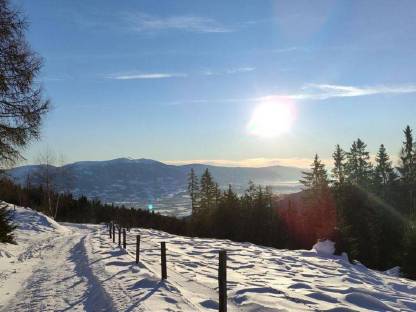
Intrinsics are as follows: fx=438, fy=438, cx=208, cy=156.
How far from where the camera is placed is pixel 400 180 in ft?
255

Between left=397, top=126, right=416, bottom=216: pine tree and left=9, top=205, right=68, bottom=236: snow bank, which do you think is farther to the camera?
left=397, top=126, right=416, bottom=216: pine tree

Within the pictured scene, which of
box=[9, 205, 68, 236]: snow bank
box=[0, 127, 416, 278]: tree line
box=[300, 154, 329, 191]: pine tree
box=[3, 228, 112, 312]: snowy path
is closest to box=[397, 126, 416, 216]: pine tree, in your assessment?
box=[0, 127, 416, 278]: tree line

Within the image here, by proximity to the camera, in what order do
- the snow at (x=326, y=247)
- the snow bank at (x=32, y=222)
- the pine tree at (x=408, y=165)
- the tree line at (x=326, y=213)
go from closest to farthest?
the snow at (x=326, y=247) < the snow bank at (x=32, y=222) < the tree line at (x=326, y=213) < the pine tree at (x=408, y=165)

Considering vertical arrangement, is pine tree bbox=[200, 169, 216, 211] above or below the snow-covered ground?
above

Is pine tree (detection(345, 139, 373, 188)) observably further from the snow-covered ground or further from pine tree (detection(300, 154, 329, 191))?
the snow-covered ground

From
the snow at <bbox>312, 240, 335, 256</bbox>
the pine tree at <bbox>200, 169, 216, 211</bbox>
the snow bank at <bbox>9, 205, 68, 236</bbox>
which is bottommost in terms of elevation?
the snow at <bbox>312, 240, 335, 256</bbox>

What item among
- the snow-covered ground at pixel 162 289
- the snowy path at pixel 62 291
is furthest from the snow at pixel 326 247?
the snowy path at pixel 62 291

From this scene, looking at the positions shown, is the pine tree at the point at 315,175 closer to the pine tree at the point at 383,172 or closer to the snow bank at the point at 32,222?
the pine tree at the point at 383,172

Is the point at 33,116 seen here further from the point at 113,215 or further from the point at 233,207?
the point at 113,215

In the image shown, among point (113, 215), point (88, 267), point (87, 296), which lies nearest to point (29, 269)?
point (88, 267)

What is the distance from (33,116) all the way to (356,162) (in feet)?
256

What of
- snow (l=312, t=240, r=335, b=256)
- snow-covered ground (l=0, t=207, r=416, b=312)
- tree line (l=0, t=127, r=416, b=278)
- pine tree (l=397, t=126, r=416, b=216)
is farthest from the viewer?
pine tree (l=397, t=126, r=416, b=216)

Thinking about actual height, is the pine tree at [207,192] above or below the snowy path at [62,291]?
above

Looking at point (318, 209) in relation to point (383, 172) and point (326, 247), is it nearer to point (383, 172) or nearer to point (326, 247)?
point (326, 247)
